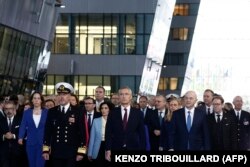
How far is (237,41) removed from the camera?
14925 cm

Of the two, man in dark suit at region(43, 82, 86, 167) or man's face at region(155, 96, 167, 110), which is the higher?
man's face at region(155, 96, 167, 110)

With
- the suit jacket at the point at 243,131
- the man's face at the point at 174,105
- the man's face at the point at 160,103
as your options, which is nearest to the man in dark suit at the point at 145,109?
the man's face at the point at 160,103

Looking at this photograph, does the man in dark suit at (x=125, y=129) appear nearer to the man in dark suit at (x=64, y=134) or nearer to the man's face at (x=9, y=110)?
the man in dark suit at (x=64, y=134)

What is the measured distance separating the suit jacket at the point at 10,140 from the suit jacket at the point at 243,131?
186 inches

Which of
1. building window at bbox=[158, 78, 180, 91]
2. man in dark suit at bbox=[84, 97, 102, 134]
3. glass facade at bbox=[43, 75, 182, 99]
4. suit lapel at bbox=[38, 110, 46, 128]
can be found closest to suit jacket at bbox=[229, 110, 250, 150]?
man in dark suit at bbox=[84, 97, 102, 134]

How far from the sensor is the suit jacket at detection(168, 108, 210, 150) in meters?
15.8

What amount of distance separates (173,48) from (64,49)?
37.9 metres

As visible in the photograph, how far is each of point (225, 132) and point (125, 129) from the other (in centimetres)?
384

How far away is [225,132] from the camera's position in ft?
58.8

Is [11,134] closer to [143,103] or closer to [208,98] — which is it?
[143,103]

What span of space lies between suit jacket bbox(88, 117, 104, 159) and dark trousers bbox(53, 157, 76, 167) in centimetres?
117

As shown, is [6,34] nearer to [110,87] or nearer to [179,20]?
[110,87]

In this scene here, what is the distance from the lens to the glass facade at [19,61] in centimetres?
4159

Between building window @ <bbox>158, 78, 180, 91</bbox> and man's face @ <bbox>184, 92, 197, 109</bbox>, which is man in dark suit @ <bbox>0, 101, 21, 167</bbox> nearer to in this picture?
man's face @ <bbox>184, 92, 197, 109</bbox>
